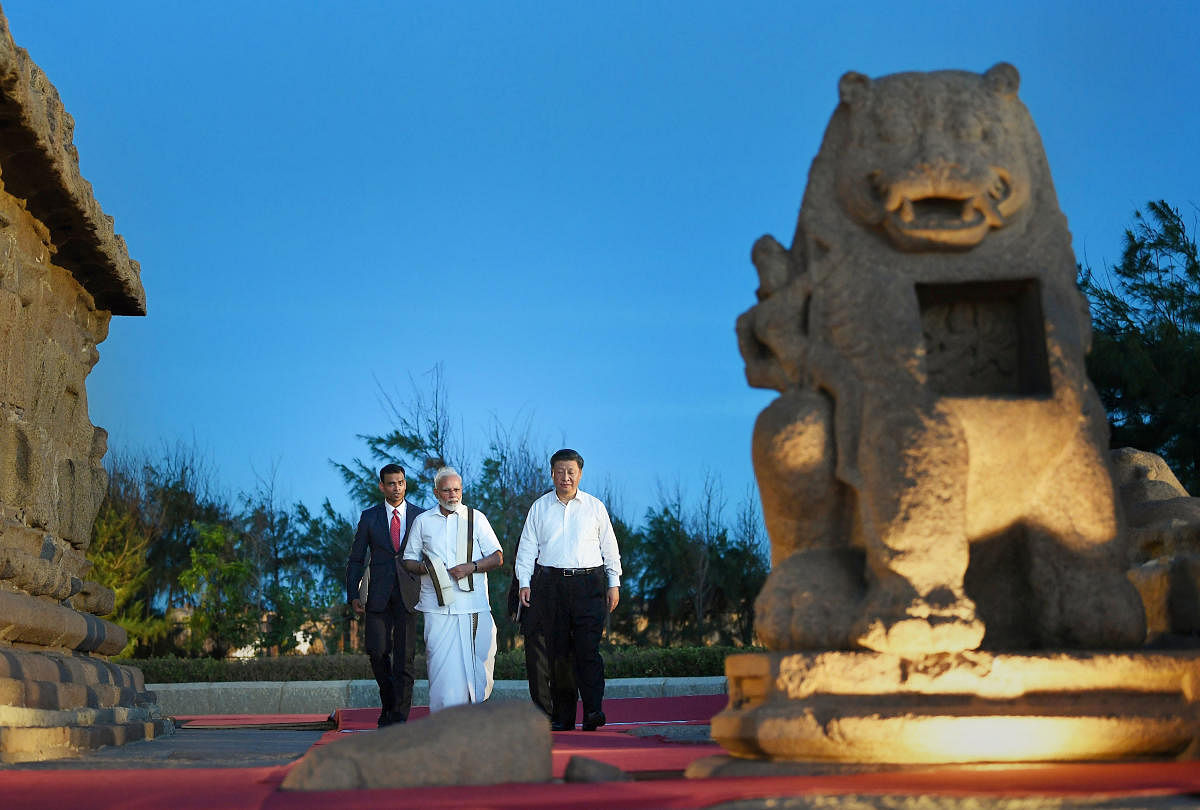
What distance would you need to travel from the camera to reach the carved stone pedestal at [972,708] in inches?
128

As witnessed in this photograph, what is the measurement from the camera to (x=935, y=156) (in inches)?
152

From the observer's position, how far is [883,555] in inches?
141

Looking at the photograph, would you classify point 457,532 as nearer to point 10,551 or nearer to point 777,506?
point 10,551

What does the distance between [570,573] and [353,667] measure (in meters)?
7.35

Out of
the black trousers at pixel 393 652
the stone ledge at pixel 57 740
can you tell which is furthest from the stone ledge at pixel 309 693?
the stone ledge at pixel 57 740

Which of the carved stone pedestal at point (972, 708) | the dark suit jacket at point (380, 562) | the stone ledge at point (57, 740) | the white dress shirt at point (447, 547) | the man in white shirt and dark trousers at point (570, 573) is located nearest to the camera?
the carved stone pedestal at point (972, 708)

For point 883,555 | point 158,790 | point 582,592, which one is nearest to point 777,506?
point 883,555

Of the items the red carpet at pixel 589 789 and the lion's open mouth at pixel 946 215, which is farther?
the lion's open mouth at pixel 946 215

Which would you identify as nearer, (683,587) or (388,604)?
(388,604)

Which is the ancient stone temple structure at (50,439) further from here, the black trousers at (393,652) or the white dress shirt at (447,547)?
the white dress shirt at (447,547)

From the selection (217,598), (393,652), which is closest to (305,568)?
(217,598)

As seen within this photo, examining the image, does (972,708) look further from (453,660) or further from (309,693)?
(309,693)

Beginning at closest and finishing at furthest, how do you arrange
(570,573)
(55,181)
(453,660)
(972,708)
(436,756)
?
(436,756)
(972,708)
(55,181)
(453,660)
(570,573)

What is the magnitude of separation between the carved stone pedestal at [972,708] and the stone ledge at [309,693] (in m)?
7.77
